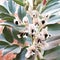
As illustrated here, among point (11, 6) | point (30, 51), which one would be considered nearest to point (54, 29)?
point (30, 51)

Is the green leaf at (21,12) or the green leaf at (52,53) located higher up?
the green leaf at (21,12)

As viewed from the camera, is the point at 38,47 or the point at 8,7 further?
the point at 8,7

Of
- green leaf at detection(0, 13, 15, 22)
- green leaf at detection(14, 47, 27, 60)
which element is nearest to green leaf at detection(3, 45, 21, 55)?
green leaf at detection(14, 47, 27, 60)

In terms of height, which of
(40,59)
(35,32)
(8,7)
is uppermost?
(8,7)

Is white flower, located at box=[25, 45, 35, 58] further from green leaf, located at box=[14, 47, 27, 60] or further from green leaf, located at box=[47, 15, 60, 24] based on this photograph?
green leaf, located at box=[47, 15, 60, 24]

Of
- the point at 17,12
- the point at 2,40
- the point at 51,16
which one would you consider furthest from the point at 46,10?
the point at 2,40

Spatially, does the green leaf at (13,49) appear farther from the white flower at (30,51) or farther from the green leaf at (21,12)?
the green leaf at (21,12)

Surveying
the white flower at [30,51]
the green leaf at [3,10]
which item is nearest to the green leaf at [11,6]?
the green leaf at [3,10]

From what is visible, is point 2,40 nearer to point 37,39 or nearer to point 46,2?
point 37,39
